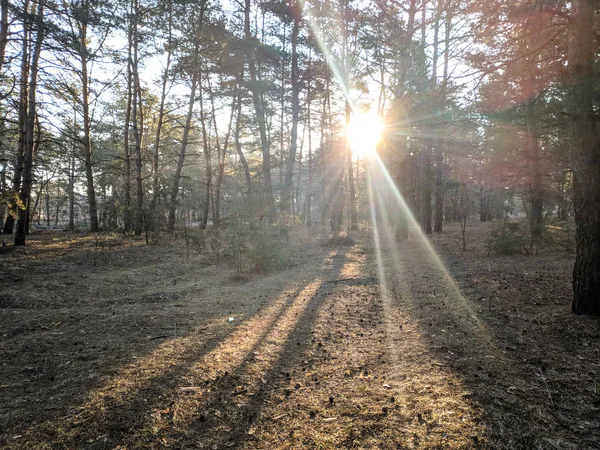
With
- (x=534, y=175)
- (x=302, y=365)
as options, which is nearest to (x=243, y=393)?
(x=302, y=365)

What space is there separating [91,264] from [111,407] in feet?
26.7

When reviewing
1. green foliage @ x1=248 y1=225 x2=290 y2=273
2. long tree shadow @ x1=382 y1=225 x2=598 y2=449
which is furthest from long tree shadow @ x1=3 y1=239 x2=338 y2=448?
green foliage @ x1=248 y1=225 x2=290 y2=273

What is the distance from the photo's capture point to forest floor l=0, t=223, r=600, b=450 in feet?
7.70

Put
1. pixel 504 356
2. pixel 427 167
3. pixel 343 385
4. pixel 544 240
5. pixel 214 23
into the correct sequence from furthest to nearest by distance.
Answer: pixel 427 167, pixel 214 23, pixel 544 240, pixel 504 356, pixel 343 385

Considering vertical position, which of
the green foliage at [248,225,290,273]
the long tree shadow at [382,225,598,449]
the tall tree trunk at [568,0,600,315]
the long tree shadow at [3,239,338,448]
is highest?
the tall tree trunk at [568,0,600,315]

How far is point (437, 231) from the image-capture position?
17.6 metres

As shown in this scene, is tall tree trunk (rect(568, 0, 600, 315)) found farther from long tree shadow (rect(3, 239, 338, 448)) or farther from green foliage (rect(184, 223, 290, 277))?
green foliage (rect(184, 223, 290, 277))

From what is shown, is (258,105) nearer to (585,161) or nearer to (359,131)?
(359,131)

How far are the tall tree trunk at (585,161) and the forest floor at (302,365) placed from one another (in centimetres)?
44

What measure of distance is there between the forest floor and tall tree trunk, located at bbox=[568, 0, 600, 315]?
1.44 ft

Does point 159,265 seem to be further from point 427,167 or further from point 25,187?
point 427,167

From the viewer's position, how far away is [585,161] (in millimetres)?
4164

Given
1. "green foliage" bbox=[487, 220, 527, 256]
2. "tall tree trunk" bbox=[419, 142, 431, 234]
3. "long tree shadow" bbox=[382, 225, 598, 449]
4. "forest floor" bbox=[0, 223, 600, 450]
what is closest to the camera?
"long tree shadow" bbox=[382, 225, 598, 449]

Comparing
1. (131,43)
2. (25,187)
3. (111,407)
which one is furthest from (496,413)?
(131,43)
